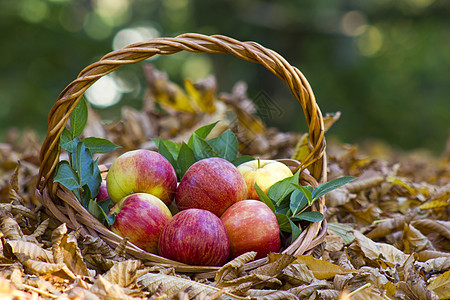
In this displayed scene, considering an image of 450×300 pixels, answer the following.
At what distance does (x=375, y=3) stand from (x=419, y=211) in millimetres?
7171

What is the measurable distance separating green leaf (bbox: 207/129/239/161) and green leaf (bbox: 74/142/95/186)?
0.47 metres

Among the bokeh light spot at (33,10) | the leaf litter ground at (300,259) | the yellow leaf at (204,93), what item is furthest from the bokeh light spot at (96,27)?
the leaf litter ground at (300,259)

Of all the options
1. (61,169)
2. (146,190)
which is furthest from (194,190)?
(61,169)

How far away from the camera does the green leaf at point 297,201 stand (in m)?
1.29

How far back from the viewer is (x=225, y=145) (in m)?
1.57

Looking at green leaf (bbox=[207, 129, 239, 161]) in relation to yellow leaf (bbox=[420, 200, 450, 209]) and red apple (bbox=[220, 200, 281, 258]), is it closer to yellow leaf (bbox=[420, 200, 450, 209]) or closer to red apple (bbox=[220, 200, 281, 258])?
red apple (bbox=[220, 200, 281, 258])

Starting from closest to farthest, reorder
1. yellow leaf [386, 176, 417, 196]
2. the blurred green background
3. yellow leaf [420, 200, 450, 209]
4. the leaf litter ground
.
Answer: the leaf litter ground → yellow leaf [420, 200, 450, 209] → yellow leaf [386, 176, 417, 196] → the blurred green background

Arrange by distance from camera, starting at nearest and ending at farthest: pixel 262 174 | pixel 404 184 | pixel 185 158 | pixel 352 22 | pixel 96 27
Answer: pixel 262 174, pixel 185 158, pixel 404 184, pixel 352 22, pixel 96 27

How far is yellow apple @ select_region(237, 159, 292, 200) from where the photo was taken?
1.39 meters

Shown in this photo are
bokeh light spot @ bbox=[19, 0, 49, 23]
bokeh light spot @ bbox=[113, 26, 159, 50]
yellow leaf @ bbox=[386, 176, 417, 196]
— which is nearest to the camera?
yellow leaf @ bbox=[386, 176, 417, 196]

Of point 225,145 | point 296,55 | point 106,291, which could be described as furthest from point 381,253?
point 296,55

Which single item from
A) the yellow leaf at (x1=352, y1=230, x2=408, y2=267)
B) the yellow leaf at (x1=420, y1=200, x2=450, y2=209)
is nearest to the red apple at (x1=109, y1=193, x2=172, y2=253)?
the yellow leaf at (x1=352, y1=230, x2=408, y2=267)

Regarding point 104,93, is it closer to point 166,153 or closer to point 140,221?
point 166,153

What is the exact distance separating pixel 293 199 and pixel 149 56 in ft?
2.06
